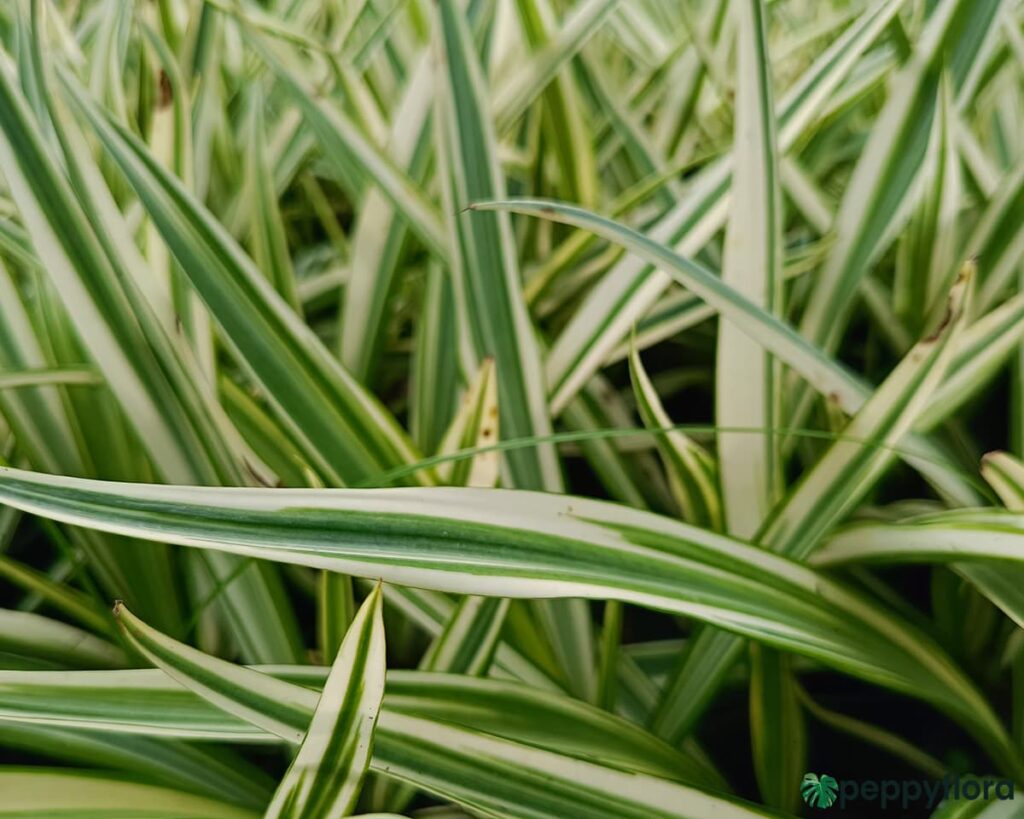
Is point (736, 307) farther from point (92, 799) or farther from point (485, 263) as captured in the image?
point (92, 799)

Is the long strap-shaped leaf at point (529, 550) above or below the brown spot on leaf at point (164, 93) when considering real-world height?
below

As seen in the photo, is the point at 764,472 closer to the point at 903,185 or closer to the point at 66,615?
the point at 903,185

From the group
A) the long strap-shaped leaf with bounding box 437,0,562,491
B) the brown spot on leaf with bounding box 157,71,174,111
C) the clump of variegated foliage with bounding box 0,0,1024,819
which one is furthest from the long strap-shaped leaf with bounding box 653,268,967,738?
the brown spot on leaf with bounding box 157,71,174,111

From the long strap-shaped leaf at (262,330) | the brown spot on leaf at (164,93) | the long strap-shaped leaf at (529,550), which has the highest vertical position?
the brown spot on leaf at (164,93)

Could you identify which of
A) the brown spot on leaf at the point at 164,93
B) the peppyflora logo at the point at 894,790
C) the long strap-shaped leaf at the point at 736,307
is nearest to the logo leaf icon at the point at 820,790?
the peppyflora logo at the point at 894,790

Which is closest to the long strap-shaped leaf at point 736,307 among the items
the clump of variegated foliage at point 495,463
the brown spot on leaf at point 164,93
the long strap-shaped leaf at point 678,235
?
the clump of variegated foliage at point 495,463

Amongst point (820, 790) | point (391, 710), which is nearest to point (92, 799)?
point (391, 710)

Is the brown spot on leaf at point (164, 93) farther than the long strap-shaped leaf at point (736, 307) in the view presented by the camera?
Yes

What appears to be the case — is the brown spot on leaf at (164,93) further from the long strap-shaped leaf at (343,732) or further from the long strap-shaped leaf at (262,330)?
the long strap-shaped leaf at (343,732)

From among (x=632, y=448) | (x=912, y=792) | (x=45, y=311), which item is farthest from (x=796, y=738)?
(x=45, y=311)
